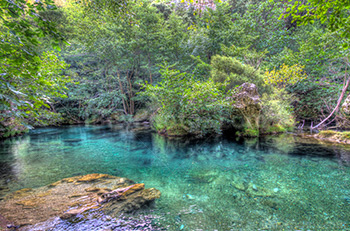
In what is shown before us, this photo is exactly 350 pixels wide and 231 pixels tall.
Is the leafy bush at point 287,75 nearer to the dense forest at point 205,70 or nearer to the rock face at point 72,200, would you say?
the dense forest at point 205,70

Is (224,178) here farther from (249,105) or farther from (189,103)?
(249,105)

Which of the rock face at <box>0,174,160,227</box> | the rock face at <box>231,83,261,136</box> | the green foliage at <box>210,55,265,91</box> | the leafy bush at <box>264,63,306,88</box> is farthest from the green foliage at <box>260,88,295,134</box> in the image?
the rock face at <box>0,174,160,227</box>

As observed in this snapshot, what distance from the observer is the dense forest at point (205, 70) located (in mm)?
6602

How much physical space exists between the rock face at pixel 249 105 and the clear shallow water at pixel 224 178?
2.73 m

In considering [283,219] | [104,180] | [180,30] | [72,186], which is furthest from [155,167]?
[180,30]

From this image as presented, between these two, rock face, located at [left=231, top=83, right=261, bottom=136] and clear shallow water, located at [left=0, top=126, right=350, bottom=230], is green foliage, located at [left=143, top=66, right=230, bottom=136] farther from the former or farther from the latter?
clear shallow water, located at [left=0, top=126, right=350, bottom=230]

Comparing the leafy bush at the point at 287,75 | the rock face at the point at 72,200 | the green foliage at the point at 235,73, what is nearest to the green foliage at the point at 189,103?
the green foliage at the point at 235,73

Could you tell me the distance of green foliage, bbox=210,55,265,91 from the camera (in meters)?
12.6

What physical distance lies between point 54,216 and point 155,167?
Result: 3150mm

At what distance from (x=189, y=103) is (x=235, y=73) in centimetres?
596

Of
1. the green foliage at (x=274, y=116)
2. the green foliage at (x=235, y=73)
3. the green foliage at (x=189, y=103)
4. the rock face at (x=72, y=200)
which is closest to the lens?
the rock face at (x=72, y=200)

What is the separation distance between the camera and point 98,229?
2.47m

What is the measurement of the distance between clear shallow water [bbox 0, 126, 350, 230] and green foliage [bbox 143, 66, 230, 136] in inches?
94.1

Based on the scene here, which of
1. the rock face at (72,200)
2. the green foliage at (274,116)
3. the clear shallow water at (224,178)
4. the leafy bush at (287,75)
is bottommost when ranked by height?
the clear shallow water at (224,178)
